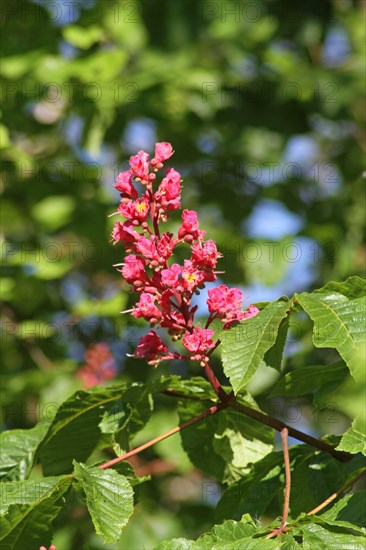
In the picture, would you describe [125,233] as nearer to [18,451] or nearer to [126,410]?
[126,410]

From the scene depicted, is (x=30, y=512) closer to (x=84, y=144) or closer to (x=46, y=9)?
(x=84, y=144)

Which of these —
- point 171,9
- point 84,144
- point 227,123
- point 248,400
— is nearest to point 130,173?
point 248,400

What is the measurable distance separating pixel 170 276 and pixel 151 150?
4.52 meters

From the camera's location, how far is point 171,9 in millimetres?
5543

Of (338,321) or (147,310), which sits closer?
(338,321)

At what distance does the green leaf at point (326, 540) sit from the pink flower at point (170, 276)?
0.65 m

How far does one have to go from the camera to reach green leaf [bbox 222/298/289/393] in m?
2.04

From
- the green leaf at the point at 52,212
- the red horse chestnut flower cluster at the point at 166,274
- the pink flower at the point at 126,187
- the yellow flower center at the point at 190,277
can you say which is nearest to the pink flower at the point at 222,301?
the red horse chestnut flower cluster at the point at 166,274

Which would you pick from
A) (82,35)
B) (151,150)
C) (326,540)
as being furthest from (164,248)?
(151,150)

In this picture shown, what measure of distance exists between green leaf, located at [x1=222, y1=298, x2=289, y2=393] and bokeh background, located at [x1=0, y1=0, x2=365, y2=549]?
8.69 feet

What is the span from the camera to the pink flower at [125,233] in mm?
2234

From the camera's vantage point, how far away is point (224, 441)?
8.59 ft

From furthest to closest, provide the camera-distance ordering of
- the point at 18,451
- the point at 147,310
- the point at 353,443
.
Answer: the point at 18,451 < the point at 147,310 < the point at 353,443

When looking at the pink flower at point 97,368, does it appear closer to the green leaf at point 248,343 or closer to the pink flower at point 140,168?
the pink flower at point 140,168
